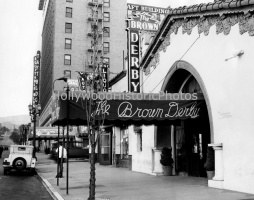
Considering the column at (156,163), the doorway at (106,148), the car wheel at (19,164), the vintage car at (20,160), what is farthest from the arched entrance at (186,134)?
the doorway at (106,148)

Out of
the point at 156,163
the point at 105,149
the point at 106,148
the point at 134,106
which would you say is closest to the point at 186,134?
the point at 156,163

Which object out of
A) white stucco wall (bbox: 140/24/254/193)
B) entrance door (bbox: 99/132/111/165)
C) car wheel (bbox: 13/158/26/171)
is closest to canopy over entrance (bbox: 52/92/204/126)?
white stucco wall (bbox: 140/24/254/193)

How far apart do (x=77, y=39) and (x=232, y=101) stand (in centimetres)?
5551

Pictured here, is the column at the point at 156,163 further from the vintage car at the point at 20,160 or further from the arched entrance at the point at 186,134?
the vintage car at the point at 20,160

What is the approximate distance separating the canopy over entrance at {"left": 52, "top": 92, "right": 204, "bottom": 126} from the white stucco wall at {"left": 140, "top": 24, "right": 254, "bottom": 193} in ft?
3.53

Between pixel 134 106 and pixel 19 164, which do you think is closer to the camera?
pixel 134 106

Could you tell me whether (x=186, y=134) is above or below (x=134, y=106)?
below

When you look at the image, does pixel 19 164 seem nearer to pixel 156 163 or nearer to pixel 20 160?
pixel 20 160

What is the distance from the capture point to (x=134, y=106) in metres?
13.9

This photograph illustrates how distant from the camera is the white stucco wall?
11.7 m

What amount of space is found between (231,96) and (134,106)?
3.67m

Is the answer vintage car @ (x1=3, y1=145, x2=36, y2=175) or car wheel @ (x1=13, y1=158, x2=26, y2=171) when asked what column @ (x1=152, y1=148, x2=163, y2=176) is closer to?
vintage car @ (x1=3, y1=145, x2=36, y2=175)

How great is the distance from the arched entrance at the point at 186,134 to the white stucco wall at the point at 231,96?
6.72ft

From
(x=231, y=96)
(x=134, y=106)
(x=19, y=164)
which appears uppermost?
(x=231, y=96)
